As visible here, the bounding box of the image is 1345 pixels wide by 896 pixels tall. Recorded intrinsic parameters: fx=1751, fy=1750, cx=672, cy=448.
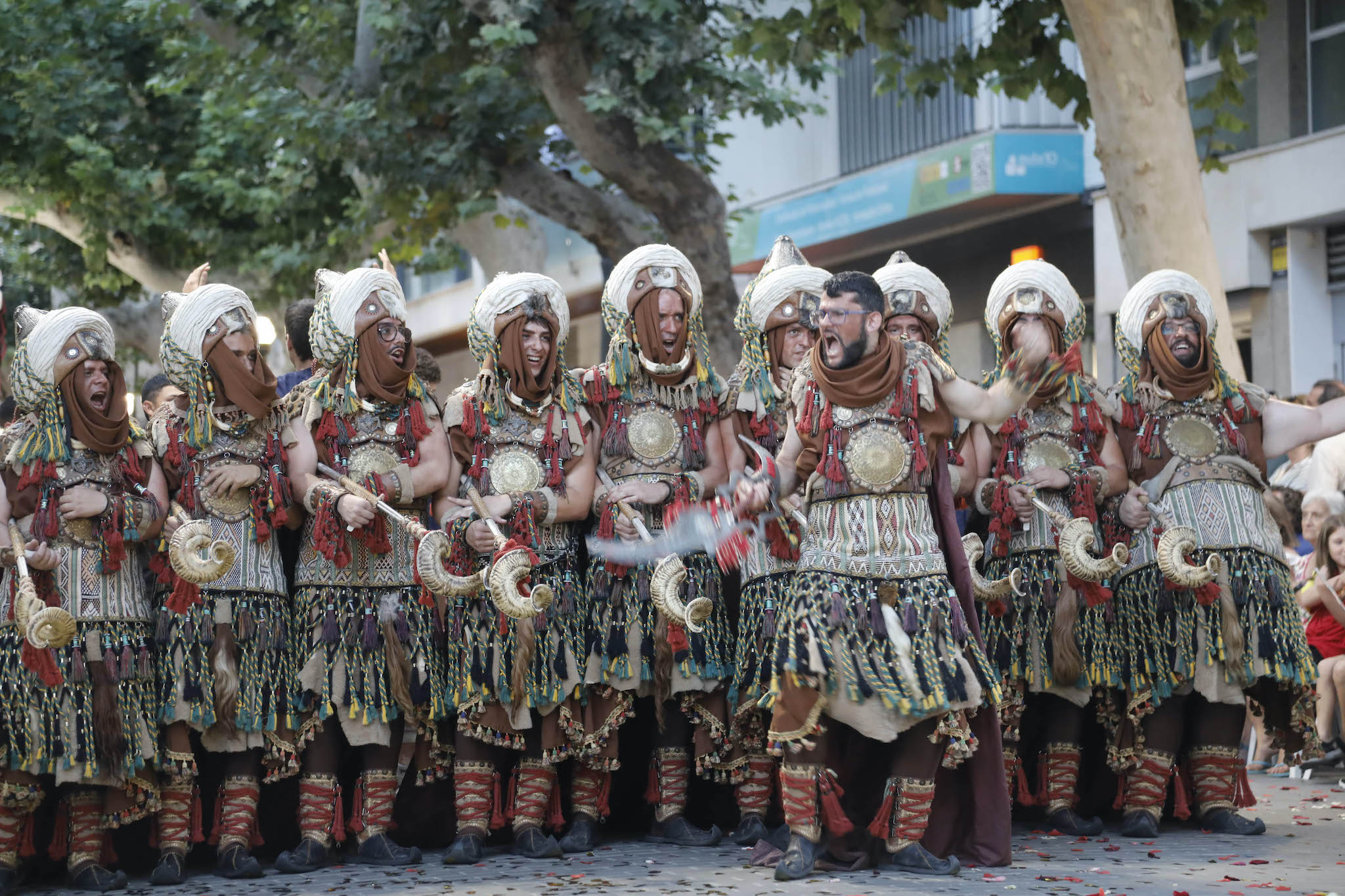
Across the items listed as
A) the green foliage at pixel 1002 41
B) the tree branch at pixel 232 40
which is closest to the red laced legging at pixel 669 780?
the green foliage at pixel 1002 41

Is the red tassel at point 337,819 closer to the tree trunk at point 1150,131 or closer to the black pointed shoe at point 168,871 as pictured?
the black pointed shoe at point 168,871

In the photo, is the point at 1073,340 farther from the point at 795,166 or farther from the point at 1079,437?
the point at 795,166

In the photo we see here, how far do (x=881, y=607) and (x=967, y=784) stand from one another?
2.67 feet

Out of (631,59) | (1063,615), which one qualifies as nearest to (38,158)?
(631,59)

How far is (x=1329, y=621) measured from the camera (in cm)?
952

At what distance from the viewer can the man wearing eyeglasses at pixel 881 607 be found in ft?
19.4

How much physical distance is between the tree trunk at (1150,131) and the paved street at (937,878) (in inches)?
158

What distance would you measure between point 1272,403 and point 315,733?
13.3 ft

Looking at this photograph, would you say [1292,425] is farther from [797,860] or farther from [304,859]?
[304,859]

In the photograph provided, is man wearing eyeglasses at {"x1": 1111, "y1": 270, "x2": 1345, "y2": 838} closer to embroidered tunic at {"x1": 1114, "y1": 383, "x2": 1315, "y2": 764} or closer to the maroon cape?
embroidered tunic at {"x1": 1114, "y1": 383, "x2": 1315, "y2": 764}

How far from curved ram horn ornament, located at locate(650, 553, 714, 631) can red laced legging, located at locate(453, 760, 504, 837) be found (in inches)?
38.0

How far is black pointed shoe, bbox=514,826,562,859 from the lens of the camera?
263 inches

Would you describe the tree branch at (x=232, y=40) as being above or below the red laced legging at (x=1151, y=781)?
above

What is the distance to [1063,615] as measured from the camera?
23.2 feet
